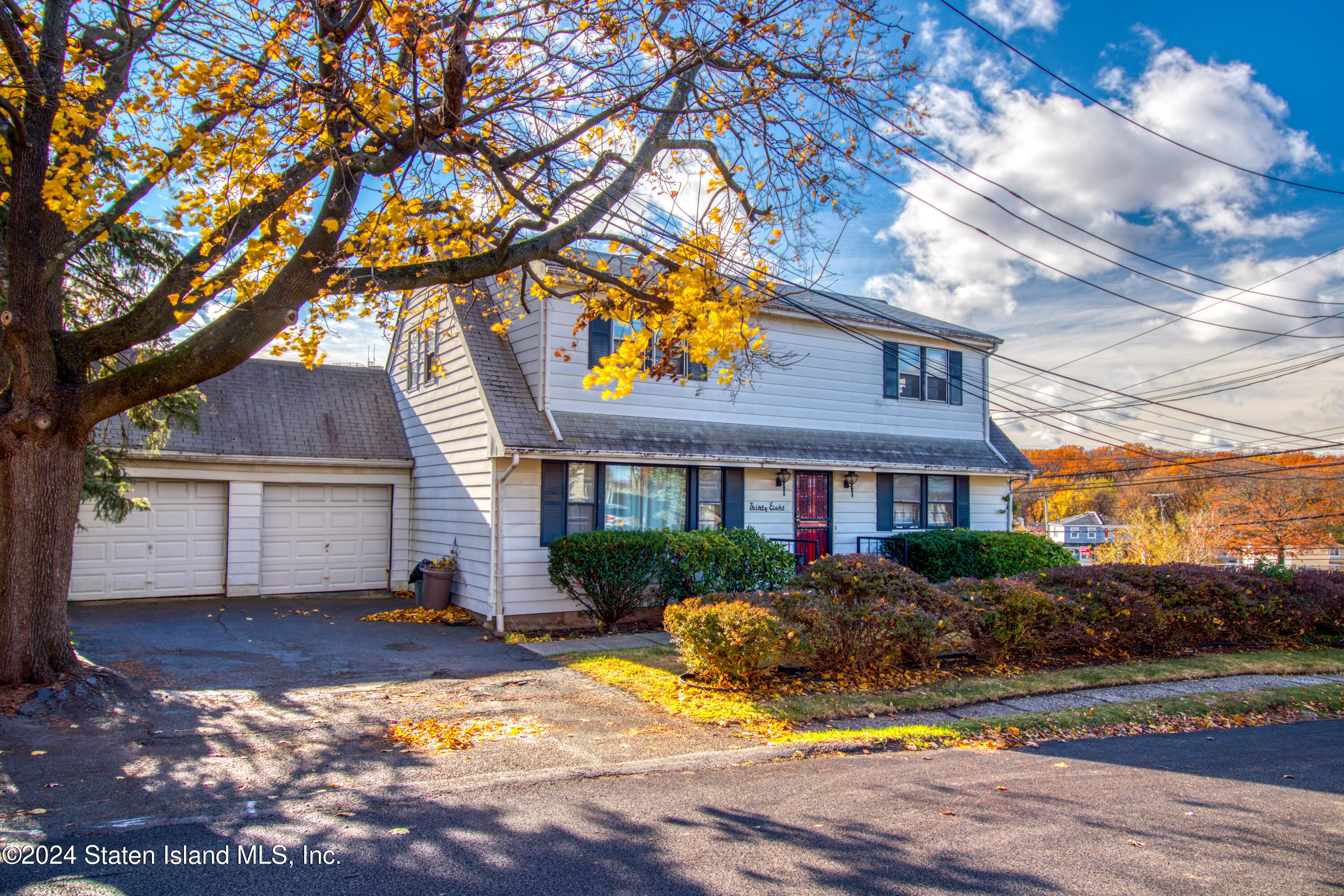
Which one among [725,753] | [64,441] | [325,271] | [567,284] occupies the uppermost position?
[567,284]

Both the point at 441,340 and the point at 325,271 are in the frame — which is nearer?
the point at 325,271

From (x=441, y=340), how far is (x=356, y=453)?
307 centimetres

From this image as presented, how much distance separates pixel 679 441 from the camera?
44.9ft

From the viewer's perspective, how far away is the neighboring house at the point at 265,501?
13.9 metres

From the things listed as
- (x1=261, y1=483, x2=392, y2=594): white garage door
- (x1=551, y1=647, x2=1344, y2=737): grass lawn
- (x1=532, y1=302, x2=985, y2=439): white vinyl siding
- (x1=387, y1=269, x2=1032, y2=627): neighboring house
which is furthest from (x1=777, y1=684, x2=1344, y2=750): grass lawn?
(x1=261, y1=483, x2=392, y2=594): white garage door

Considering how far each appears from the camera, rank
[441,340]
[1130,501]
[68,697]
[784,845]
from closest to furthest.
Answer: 1. [784,845]
2. [68,697]
3. [441,340]
4. [1130,501]

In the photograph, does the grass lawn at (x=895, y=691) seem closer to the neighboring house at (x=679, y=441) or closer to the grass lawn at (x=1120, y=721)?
the grass lawn at (x=1120, y=721)

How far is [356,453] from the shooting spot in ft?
50.3

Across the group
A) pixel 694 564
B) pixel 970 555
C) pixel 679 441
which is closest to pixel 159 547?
pixel 679 441

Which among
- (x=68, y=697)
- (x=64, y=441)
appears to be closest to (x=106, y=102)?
(x=64, y=441)

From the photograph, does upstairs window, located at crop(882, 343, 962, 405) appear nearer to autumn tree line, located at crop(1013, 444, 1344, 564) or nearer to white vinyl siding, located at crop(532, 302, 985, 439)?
white vinyl siding, located at crop(532, 302, 985, 439)

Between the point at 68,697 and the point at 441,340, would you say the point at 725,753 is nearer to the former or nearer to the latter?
the point at 68,697

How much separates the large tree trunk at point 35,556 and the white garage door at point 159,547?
24.1 ft

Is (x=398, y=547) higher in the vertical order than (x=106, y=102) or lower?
lower
